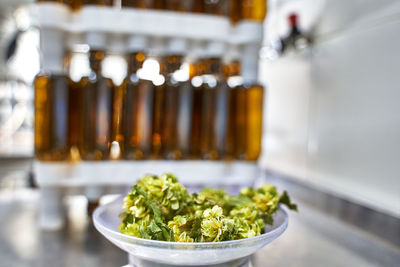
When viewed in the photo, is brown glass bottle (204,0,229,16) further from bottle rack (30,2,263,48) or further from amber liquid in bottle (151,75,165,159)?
amber liquid in bottle (151,75,165,159)

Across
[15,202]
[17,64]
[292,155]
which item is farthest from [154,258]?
[17,64]

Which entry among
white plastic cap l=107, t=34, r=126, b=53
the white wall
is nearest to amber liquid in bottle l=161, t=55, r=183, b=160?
white plastic cap l=107, t=34, r=126, b=53

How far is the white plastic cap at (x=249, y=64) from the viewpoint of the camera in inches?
26.7

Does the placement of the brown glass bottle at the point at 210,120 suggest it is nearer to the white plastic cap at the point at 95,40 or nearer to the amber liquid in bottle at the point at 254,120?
the amber liquid in bottle at the point at 254,120

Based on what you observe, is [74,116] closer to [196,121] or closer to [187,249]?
[196,121]

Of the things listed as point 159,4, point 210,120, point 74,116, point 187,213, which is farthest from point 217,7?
point 187,213

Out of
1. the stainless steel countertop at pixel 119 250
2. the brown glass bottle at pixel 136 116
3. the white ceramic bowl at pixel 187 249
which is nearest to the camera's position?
the white ceramic bowl at pixel 187 249

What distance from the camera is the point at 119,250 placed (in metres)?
0.56

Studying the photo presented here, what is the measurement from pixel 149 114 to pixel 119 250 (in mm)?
246

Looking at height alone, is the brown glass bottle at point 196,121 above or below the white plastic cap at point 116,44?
below

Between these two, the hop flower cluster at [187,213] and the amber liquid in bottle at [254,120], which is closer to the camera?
the hop flower cluster at [187,213]

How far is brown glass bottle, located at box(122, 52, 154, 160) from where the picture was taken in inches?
24.5

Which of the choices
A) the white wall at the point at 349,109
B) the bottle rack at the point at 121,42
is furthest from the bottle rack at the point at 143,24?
the white wall at the point at 349,109

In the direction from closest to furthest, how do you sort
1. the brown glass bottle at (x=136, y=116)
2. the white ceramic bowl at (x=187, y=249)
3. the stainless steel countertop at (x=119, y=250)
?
the white ceramic bowl at (x=187, y=249) < the stainless steel countertop at (x=119, y=250) < the brown glass bottle at (x=136, y=116)
